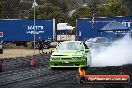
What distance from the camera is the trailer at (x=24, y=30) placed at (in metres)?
52.7

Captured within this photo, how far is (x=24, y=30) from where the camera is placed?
53.5 meters

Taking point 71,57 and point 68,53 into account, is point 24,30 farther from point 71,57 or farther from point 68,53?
point 71,57

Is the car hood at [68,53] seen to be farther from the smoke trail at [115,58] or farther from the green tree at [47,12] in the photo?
the green tree at [47,12]

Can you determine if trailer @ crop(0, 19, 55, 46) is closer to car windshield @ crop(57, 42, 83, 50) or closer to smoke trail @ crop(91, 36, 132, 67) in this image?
smoke trail @ crop(91, 36, 132, 67)

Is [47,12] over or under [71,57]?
over

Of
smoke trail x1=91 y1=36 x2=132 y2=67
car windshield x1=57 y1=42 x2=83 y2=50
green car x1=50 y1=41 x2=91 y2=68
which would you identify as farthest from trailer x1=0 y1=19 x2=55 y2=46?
green car x1=50 y1=41 x2=91 y2=68

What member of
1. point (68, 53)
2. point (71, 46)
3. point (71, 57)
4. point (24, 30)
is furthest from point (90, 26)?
point (71, 57)

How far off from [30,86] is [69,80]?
2283mm

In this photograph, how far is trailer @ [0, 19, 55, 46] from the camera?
52688 millimetres

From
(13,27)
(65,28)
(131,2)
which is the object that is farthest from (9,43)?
(131,2)

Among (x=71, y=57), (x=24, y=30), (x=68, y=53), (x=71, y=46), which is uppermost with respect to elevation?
(x=24, y=30)

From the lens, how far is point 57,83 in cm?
1552

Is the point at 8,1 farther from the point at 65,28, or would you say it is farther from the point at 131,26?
the point at 131,26

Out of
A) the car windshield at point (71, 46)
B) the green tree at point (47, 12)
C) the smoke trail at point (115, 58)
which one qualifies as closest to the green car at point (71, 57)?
the car windshield at point (71, 46)
